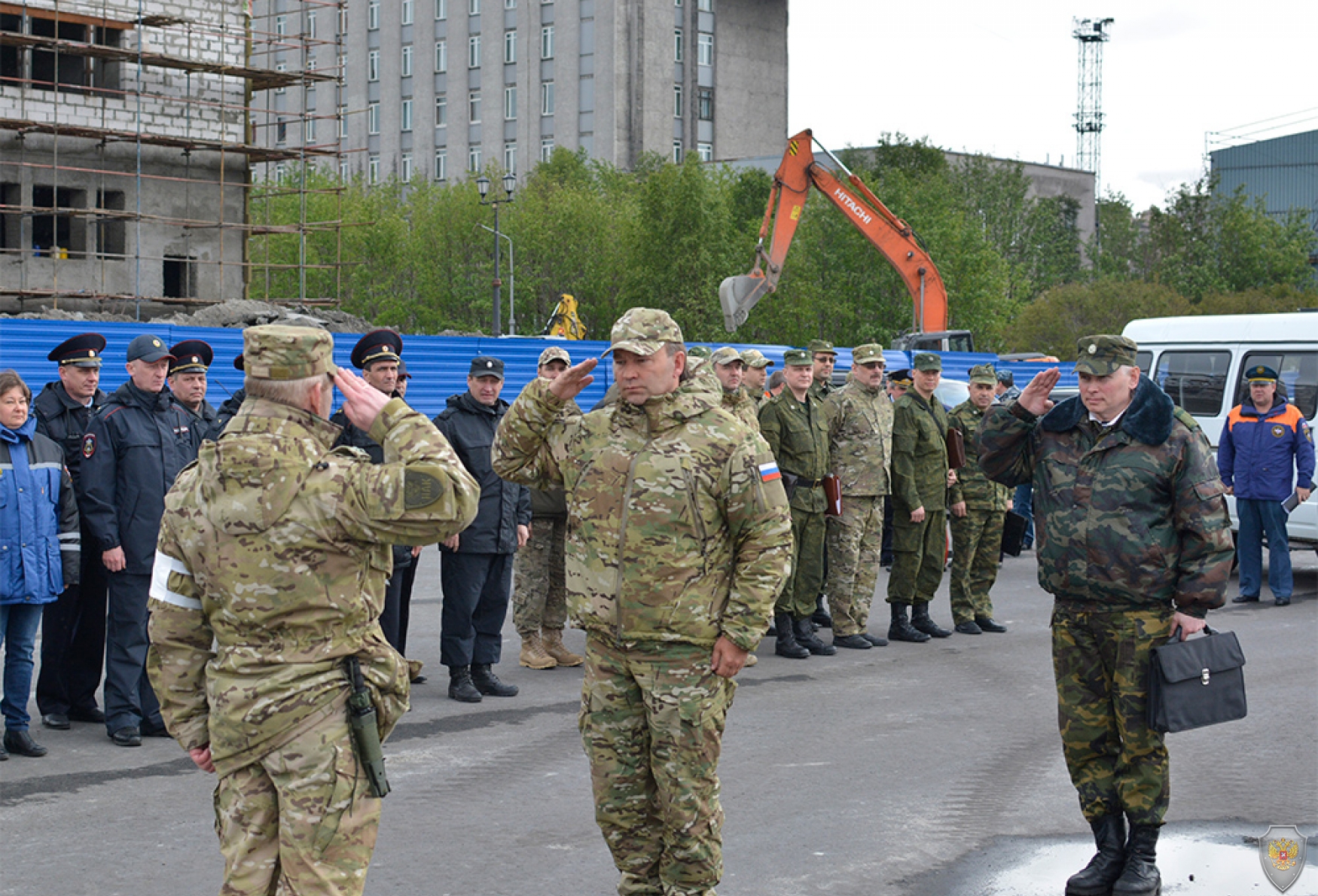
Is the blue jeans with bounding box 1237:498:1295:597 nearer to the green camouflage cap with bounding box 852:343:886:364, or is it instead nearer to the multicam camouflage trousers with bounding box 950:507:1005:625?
the multicam camouflage trousers with bounding box 950:507:1005:625

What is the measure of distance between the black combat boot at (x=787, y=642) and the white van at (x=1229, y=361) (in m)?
5.42

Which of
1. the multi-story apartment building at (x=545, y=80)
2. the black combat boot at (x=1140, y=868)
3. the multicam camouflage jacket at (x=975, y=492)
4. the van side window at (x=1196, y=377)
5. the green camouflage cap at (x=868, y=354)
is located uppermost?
the multi-story apartment building at (x=545, y=80)

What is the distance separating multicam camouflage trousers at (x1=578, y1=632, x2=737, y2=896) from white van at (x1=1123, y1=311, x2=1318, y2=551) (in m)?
10.1

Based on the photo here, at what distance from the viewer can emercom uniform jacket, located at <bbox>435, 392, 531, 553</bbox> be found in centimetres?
880

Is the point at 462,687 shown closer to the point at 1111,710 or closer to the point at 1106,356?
the point at 1111,710

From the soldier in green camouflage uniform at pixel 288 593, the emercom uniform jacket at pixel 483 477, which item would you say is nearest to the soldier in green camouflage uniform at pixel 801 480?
the emercom uniform jacket at pixel 483 477

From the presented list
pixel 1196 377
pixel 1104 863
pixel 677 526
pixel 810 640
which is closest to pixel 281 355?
pixel 677 526

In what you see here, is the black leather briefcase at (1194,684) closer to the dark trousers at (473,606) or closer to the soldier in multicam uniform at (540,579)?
the dark trousers at (473,606)

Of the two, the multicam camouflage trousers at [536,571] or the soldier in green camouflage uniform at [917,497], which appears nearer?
the multicam camouflage trousers at [536,571]

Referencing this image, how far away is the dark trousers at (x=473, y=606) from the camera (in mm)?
8805

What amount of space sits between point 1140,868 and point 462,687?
4582 mm

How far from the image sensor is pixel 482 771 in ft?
23.3

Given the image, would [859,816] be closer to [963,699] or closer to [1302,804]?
[1302,804]

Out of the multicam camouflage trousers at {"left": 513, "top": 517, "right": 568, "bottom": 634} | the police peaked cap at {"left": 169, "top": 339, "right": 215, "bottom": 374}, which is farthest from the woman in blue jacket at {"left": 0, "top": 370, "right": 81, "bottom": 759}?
the multicam camouflage trousers at {"left": 513, "top": 517, "right": 568, "bottom": 634}
